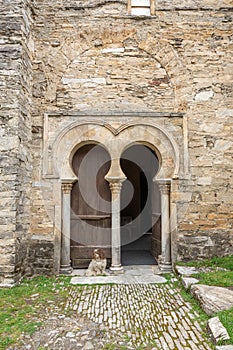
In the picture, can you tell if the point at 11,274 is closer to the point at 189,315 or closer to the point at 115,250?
the point at 115,250

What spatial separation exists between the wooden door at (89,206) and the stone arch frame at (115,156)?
1.17 feet

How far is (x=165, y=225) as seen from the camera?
5.43m

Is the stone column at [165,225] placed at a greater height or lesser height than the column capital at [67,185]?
lesser

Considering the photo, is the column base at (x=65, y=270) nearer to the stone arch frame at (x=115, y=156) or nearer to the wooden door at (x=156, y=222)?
the stone arch frame at (x=115, y=156)

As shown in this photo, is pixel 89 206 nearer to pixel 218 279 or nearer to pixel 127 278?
pixel 127 278

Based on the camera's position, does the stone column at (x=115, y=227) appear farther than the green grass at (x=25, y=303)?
Yes

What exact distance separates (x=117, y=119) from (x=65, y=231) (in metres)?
2.36

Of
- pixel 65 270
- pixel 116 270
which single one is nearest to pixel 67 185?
pixel 65 270

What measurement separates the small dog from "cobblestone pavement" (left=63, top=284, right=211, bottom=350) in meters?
0.58

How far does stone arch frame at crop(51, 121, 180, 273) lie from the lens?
17.5 feet

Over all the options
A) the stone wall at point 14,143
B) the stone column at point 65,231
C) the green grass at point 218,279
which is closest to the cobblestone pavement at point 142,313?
the green grass at point 218,279

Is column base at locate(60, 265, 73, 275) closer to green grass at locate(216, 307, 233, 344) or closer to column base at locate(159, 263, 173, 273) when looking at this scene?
column base at locate(159, 263, 173, 273)

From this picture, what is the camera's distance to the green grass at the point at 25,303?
10.1ft

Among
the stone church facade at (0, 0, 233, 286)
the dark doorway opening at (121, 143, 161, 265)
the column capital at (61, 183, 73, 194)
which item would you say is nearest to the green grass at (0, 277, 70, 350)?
the stone church facade at (0, 0, 233, 286)
